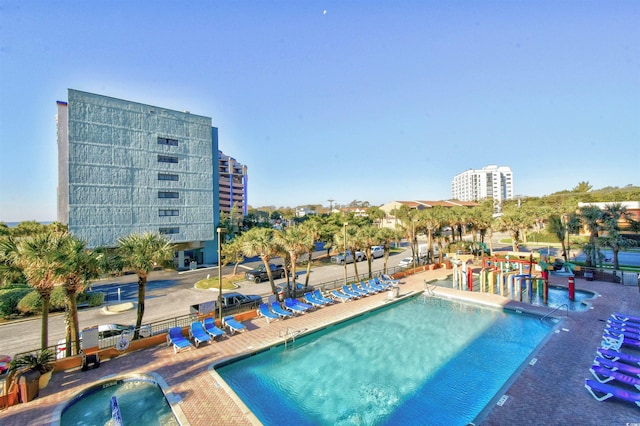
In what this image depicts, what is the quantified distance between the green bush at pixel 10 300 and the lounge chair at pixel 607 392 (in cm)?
3069

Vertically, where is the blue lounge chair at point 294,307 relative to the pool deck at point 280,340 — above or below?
above

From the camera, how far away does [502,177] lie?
197625 millimetres

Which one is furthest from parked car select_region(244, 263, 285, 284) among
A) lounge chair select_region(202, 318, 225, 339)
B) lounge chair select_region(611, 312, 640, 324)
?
lounge chair select_region(611, 312, 640, 324)

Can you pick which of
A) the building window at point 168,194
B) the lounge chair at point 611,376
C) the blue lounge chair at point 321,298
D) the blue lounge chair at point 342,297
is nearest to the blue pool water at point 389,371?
the lounge chair at point 611,376

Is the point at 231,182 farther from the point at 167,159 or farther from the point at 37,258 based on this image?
the point at 37,258

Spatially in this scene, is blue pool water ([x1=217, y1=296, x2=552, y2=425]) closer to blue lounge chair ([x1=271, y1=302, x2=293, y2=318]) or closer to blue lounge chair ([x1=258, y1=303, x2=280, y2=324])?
blue lounge chair ([x1=271, y1=302, x2=293, y2=318])

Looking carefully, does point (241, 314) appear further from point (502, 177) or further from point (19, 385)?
point (502, 177)

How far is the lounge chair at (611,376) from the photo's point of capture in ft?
33.0

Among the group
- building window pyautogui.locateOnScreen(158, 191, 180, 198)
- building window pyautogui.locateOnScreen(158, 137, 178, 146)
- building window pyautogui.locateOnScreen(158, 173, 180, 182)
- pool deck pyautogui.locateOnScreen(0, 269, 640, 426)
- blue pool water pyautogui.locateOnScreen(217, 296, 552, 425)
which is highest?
building window pyautogui.locateOnScreen(158, 137, 178, 146)

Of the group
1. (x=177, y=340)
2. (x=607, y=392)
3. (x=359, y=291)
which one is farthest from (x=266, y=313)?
(x=607, y=392)

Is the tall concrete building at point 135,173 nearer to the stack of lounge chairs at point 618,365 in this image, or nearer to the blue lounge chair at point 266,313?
the blue lounge chair at point 266,313

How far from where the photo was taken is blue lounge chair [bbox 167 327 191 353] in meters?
13.6

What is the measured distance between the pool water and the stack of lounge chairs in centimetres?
1321

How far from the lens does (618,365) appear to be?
11.0 m
